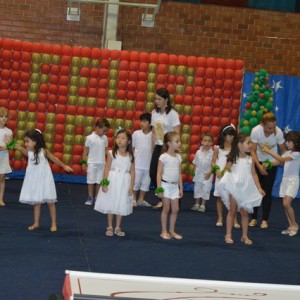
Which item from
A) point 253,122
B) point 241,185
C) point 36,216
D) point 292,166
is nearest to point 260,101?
point 253,122

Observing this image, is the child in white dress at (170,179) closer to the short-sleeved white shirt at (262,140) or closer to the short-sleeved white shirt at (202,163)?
the short-sleeved white shirt at (262,140)

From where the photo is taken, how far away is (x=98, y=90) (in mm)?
12688

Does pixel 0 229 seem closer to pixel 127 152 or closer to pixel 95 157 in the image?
pixel 127 152

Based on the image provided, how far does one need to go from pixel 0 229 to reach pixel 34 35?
19.6 feet

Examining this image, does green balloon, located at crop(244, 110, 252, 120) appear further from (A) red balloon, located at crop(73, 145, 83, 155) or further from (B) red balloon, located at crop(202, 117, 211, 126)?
(A) red balloon, located at crop(73, 145, 83, 155)

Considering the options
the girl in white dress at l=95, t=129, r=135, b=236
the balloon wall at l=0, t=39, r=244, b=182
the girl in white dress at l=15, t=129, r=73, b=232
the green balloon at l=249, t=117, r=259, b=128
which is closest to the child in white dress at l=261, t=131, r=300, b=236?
the girl in white dress at l=95, t=129, r=135, b=236

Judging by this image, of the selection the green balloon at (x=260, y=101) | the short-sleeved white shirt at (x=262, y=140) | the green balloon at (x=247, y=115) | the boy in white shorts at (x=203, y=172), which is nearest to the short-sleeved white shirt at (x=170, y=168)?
the short-sleeved white shirt at (x=262, y=140)

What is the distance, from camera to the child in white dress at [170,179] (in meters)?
8.69

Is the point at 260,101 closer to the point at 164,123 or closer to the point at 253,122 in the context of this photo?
the point at 253,122

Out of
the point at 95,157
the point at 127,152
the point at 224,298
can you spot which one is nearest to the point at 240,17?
the point at 95,157

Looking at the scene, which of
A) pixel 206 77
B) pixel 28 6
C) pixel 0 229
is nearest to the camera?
pixel 0 229

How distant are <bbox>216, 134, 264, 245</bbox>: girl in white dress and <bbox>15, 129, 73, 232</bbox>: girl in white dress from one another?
5.75 feet

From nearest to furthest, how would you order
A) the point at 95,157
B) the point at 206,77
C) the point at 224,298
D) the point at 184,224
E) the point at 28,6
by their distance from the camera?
1. the point at 224,298
2. the point at 184,224
3. the point at 95,157
4. the point at 206,77
5. the point at 28,6

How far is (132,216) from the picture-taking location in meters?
10.1
